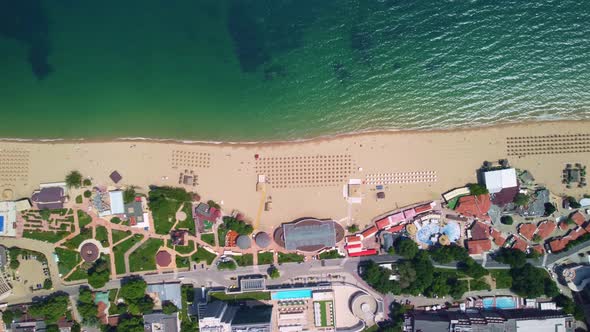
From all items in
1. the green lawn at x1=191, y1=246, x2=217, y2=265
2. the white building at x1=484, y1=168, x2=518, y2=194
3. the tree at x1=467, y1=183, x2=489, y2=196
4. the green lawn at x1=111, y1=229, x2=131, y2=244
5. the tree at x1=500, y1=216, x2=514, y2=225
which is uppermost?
the white building at x1=484, y1=168, x2=518, y2=194

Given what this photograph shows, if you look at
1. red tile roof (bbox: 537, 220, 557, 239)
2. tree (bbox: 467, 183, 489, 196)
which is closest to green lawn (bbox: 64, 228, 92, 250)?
tree (bbox: 467, 183, 489, 196)

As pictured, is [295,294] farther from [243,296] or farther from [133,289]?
[133,289]

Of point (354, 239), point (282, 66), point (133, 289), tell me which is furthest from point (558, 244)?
point (133, 289)

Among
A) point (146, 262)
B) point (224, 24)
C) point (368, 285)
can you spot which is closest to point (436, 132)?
point (368, 285)

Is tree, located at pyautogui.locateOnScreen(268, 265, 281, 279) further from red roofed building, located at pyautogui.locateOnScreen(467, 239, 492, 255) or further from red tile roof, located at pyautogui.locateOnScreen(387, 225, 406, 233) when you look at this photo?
red roofed building, located at pyautogui.locateOnScreen(467, 239, 492, 255)

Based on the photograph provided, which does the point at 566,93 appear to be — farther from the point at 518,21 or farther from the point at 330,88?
the point at 330,88

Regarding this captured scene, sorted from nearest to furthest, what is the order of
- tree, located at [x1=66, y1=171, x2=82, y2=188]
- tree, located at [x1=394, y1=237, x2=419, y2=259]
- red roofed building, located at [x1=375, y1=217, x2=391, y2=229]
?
tree, located at [x1=394, y1=237, x2=419, y2=259] < red roofed building, located at [x1=375, y1=217, x2=391, y2=229] < tree, located at [x1=66, y1=171, x2=82, y2=188]
